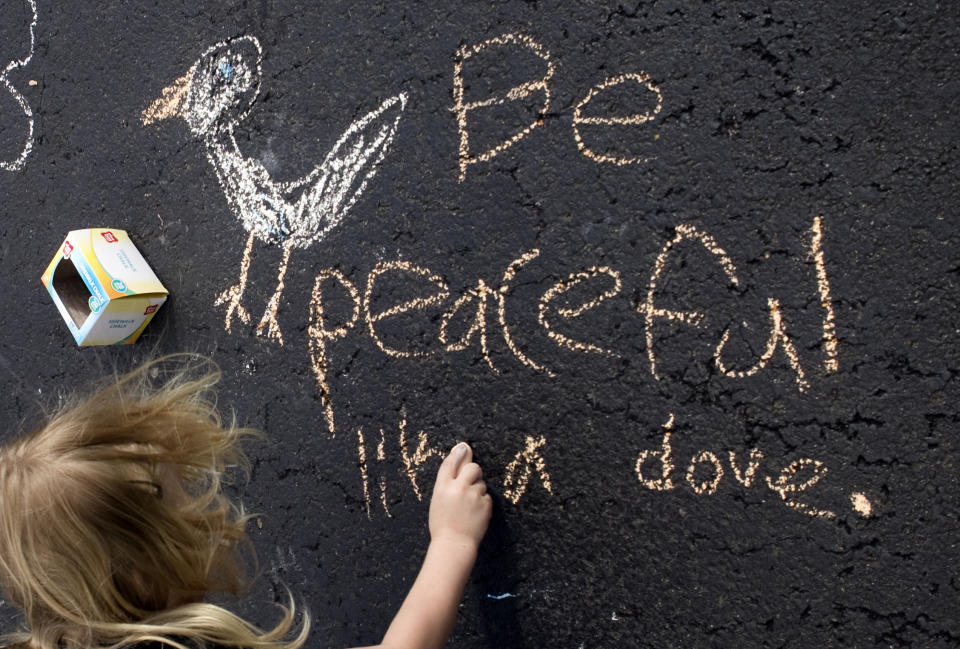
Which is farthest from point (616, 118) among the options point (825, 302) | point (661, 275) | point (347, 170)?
point (347, 170)

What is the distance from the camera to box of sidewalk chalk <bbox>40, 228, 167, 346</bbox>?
229 centimetres

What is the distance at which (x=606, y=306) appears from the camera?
1.91 m

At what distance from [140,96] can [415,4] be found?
102 cm

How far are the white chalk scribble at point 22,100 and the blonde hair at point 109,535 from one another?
149 cm

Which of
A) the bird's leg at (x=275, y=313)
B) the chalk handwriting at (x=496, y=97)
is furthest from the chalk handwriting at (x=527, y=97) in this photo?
the bird's leg at (x=275, y=313)

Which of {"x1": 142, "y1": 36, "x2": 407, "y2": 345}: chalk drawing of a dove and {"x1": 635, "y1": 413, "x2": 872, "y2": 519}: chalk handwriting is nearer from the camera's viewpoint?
{"x1": 635, "y1": 413, "x2": 872, "y2": 519}: chalk handwriting

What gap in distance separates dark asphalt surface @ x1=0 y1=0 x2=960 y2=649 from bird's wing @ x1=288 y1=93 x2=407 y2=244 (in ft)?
0.12

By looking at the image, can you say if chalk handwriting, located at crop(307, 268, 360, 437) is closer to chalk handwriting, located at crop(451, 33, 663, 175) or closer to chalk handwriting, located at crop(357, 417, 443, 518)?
chalk handwriting, located at crop(357, 417, 443, 518)

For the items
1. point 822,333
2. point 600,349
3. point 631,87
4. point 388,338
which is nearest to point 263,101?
point 388,338

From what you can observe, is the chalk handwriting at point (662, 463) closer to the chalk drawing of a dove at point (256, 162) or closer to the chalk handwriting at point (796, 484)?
the chalk handwriting at point (796, 484)

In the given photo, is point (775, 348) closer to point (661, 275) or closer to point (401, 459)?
point (661, 275)

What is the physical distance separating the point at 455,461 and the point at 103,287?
121 centimetres

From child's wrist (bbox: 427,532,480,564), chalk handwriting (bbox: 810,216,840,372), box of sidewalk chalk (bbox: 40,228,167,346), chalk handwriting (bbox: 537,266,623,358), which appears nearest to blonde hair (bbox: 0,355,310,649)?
child's wrist (bbox: 427,532,480,564)

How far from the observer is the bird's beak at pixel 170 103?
7.90 ft
